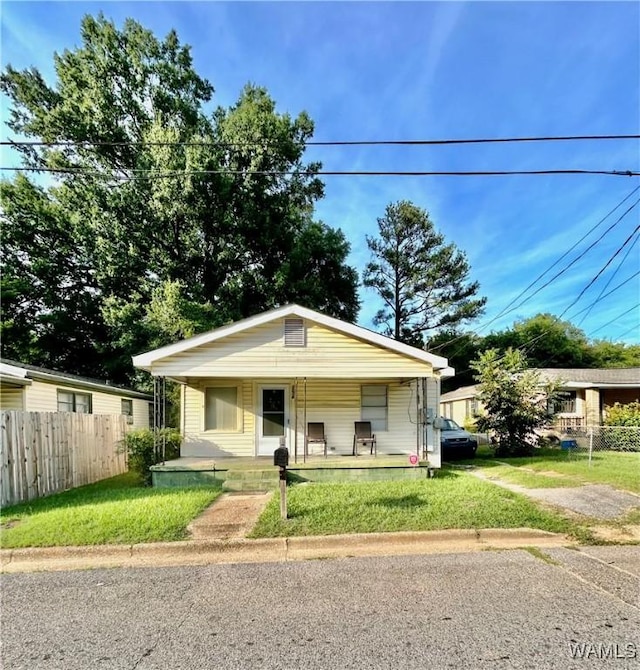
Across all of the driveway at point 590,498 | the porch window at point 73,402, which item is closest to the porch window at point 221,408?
the porch window at point 73,402

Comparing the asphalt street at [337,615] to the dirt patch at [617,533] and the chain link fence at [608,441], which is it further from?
the chain link fence at [608,441]

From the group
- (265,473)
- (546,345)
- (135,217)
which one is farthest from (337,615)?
(546,345)

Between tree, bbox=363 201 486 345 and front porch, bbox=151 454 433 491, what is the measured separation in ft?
74.3

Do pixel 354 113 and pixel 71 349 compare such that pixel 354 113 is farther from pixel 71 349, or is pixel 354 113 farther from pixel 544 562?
pixel 71 349

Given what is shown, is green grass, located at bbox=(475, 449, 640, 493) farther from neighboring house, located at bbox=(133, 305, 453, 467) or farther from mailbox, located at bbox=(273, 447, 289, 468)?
mailbox, located at bbox=(273, 447, 289, 468)

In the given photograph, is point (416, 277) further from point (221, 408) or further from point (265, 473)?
point (265, 473)

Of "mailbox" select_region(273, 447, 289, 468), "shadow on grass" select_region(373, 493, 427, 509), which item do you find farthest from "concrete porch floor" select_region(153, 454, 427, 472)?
"mailbox" select_region(273, 447, 289, 468)

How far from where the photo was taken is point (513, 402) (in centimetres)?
1491

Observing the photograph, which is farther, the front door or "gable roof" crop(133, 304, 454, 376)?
the front door

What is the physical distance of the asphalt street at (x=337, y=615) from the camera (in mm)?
3041

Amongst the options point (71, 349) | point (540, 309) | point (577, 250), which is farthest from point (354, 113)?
point (540, 309)

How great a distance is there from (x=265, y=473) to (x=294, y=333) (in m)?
3.40

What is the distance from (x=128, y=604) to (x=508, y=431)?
1394 cm

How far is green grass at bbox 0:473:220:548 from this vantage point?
5578mm
